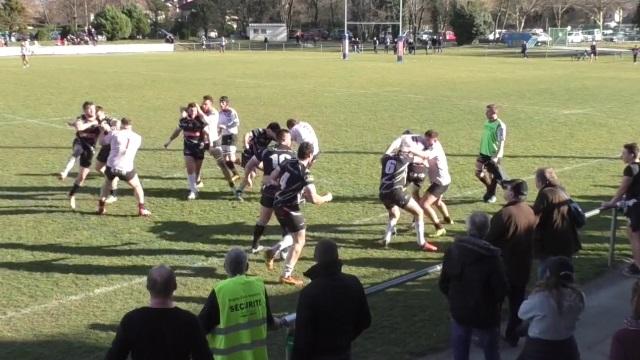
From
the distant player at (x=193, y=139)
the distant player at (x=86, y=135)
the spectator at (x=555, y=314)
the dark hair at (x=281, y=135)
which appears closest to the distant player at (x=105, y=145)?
the distant player at (x=86, y=135)

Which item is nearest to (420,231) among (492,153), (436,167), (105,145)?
(436,167)

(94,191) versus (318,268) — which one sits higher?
(318,268)

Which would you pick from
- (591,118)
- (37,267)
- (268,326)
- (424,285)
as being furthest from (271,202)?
(591,118)

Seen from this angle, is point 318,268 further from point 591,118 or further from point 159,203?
point 591,118

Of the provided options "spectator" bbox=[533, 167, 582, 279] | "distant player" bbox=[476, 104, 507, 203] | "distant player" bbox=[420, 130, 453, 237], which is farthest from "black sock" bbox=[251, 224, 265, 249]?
"distant player" bbox=[476, 104, 507, 203]

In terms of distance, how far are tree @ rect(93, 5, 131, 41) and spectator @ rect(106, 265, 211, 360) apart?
87.8 meters

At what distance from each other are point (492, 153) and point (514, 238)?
6497 millimetres

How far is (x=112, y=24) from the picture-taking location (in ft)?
286

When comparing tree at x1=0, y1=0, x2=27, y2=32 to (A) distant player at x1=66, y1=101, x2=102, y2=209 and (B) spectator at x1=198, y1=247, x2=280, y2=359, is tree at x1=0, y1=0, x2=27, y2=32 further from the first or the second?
(B) spectator at x1=198, y1=247, x2=280, y2=359

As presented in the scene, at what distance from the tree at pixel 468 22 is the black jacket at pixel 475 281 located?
263 ft

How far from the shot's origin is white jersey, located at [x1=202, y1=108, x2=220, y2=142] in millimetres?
13711

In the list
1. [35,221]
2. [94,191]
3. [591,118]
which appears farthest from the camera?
[591,118]

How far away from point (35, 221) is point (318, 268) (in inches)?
335

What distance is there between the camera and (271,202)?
9688 mm
